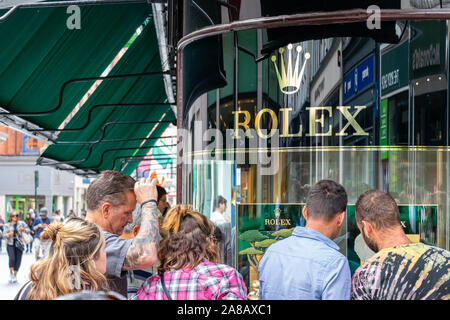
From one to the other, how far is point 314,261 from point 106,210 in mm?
1155

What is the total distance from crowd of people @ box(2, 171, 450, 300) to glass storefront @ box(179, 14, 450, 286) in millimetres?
1559

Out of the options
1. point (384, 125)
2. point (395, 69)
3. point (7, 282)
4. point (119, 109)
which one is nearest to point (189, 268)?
point (384, 125)

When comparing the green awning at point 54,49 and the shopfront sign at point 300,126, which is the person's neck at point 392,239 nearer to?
the shopfront sign at point 300,126

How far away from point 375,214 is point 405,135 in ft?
5.89

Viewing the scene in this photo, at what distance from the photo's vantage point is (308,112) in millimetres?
4930

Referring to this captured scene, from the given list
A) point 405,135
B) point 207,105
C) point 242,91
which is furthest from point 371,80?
point 207,105

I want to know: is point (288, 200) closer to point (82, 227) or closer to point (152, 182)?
point (152, 182)

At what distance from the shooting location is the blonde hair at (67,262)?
8.21ft

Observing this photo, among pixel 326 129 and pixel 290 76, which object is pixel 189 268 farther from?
pixel 290 76

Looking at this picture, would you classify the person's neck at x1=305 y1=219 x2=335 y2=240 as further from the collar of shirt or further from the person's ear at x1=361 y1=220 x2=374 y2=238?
the person's ear at x1=361 y1=220 x2=374 y2=238

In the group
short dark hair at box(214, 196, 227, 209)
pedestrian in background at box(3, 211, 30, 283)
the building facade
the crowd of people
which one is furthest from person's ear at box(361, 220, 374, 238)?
the building facade

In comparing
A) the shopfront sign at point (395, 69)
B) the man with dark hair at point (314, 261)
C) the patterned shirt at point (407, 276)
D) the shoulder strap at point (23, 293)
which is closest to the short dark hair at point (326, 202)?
the man with dark hair at point (314, 261)

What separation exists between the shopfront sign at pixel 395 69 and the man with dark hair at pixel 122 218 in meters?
2.33

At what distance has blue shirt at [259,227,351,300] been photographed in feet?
9.93
